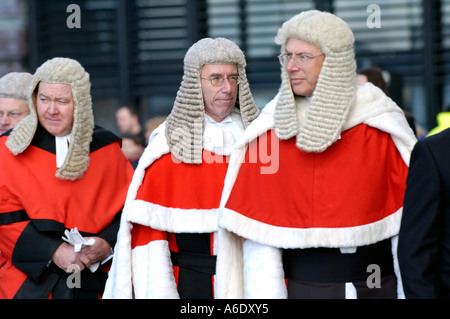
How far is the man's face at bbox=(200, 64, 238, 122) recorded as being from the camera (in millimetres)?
5289

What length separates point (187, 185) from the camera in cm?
529

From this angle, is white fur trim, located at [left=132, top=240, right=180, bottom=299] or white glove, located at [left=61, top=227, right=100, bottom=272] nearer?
white fur trim, located at [left=132, top=240, right=180, bottom=299]

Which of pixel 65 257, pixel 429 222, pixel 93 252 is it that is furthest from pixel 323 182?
pixel 65 257

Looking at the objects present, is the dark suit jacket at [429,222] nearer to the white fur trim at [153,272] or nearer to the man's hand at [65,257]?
the white fur trim at [153,272]

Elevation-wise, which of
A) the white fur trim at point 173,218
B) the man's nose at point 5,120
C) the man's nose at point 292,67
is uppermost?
the man's nose at point 292,67

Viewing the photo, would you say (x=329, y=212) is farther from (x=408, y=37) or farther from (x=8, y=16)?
(x=8, y=16)

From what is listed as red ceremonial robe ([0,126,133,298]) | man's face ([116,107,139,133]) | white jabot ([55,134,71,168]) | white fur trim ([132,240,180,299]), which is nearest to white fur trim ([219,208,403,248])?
white fur trim ([132,240,180,299])

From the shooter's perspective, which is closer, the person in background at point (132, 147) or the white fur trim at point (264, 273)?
the white fur trim at point (264, 273)

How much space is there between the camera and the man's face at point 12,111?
6410mm

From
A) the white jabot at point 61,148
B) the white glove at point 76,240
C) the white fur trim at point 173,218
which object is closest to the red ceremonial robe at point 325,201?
the white fur trim at point 173,218

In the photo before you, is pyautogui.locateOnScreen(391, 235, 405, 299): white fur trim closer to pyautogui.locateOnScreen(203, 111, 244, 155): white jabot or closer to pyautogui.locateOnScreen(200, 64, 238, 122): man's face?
pyautogui.locateOnScreen(203, 111, 244, 155): white jabot

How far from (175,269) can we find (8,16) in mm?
6120

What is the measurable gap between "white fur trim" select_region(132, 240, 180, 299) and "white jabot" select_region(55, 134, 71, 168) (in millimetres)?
764
